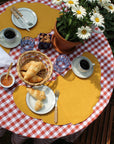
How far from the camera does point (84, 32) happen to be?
50.1 inches

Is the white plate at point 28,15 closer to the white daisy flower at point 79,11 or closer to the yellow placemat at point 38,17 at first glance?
the yellow placemat at point 38,17

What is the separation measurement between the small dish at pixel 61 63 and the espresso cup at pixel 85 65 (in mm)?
123

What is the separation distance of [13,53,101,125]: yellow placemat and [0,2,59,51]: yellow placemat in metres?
0.51

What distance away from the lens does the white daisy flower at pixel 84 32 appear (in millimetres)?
1248

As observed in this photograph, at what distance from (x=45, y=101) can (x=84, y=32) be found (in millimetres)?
656

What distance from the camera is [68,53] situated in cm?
162

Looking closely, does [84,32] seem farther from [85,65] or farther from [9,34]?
[9,34]

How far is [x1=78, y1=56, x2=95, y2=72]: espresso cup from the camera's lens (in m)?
1.53

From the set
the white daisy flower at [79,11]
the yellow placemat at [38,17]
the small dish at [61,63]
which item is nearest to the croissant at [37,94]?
the small dish at [61,63]

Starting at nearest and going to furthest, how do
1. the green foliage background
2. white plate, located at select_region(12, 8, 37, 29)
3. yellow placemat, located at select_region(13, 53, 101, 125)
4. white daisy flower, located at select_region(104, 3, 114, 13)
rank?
white daisy flower, located at select_region(104, 3, 114, 13) < yellow placemat, located at select_region(13, 53, 101, 125) < white plate, located at select_region(12, 8, 37, 29) < the green foliage background

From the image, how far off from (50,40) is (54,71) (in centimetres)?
30

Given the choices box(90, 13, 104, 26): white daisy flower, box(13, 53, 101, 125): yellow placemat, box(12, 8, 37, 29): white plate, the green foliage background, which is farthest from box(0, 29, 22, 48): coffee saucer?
the green foliage background

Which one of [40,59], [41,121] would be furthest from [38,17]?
[41,121]

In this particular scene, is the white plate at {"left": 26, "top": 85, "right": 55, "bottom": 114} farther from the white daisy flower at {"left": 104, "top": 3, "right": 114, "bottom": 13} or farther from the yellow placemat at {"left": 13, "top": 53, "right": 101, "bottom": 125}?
the white daisy flower at {"left": 104, "top": 3, "right": 114, "bottom": 13}
